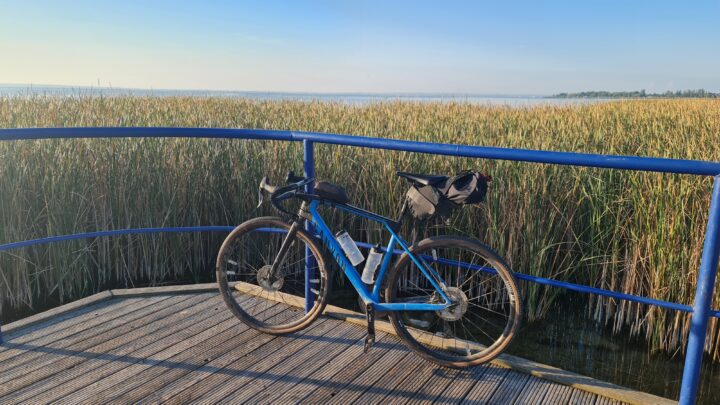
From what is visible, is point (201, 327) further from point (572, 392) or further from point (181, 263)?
point (181, 263)

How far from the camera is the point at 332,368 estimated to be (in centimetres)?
287

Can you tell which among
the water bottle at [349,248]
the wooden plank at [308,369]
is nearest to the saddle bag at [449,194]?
the water bottle at [349,248]

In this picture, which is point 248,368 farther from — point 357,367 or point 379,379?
point 379,379

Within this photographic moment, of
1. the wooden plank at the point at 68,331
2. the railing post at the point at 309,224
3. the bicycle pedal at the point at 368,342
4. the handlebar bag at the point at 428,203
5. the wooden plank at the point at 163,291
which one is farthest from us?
the wooden plank at the point at 163,291

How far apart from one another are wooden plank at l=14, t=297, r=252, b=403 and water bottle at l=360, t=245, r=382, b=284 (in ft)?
3.33

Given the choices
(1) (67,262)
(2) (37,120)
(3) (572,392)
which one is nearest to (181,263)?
(1) (67,262)

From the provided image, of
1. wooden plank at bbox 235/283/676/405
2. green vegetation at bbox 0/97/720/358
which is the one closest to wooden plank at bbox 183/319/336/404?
wooden plank at bbox 235/283/676/405

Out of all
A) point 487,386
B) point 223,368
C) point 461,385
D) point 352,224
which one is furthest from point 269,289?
point 352,224

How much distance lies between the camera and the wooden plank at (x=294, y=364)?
2.62 m

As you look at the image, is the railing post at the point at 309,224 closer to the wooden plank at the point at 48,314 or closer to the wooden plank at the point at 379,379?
the wooden plank at the point at 379,379

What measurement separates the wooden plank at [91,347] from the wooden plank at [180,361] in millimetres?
320

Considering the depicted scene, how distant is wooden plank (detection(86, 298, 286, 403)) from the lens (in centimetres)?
262

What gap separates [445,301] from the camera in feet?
9.40

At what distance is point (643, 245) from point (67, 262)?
5.31 metres
